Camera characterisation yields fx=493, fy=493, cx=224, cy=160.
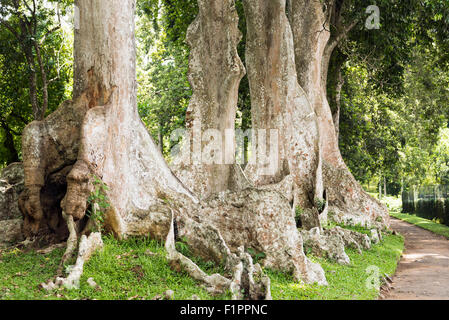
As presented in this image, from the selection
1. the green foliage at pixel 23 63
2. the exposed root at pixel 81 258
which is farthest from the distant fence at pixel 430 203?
the exposed root at pixel 81 258

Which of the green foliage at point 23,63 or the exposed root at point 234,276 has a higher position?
the green foliage at point 23,63

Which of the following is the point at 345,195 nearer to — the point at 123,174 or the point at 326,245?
the point at 326,245

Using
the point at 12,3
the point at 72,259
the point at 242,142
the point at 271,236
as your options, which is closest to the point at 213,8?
the point at 271,236

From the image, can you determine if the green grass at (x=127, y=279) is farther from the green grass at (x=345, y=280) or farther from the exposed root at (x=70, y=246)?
the exposed root at (x=70, y=246)

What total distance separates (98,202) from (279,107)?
6.93m

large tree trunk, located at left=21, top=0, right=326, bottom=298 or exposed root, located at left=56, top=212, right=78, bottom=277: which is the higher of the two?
large tree trunk, located at left=21, top=0, right=326, bottom=298

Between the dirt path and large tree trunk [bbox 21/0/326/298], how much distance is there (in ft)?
6.30

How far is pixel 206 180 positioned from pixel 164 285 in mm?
4440

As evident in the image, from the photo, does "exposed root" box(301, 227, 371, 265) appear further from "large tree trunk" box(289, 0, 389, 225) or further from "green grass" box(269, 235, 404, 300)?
"large tree trunk" box(289, 0, 389, 225)

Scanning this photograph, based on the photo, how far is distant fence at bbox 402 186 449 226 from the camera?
2338 cm

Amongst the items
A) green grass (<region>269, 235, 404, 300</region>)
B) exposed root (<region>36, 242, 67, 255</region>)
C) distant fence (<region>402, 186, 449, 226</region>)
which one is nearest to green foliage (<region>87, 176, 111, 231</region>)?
exposed root (<region>36, 242, 67, 255</region>)

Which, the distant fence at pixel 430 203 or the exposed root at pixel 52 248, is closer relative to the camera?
the exposed root at pixel 52 248

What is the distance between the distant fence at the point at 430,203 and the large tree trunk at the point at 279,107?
1201 cm

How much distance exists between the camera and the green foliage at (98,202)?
7.37m
